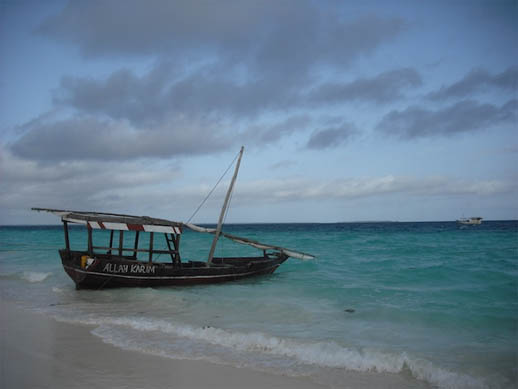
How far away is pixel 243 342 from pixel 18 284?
1460 cm

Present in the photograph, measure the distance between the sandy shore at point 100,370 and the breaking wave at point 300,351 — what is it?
60cm

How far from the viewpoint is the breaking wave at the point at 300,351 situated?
720 centimetres

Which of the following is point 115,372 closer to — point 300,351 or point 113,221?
point 300,351

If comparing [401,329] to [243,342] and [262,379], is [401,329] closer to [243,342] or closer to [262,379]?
[243,342]

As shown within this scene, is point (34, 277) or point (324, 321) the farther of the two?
point (34, 277)

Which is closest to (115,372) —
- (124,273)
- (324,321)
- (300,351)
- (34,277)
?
(300,351)

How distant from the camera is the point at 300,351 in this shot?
830cm

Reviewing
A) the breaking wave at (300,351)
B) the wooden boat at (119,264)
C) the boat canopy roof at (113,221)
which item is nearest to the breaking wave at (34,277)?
the wooden boat at (119,264)

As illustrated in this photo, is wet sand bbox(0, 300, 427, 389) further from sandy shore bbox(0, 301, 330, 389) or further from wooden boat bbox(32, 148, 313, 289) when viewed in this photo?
wooden boat bbox(32, 148, 313, 289)

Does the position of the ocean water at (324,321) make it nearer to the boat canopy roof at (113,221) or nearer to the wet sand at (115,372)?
the wet sand at (115,372)

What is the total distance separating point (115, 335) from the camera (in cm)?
920

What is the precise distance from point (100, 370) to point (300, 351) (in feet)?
13.6

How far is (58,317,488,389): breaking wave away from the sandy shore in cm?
A: 60

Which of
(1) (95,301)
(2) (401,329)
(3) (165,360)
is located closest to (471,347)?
(2) (401,329)
